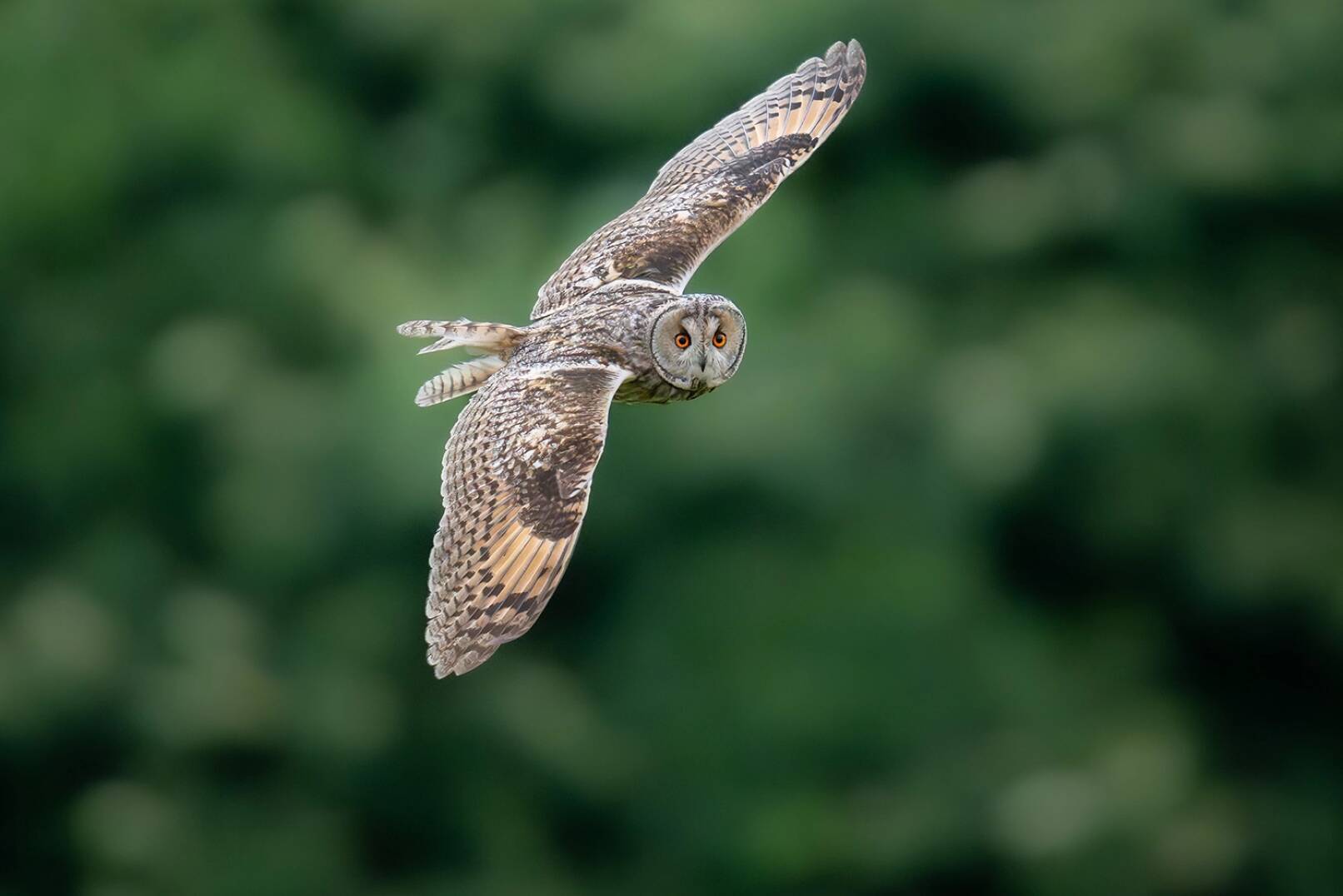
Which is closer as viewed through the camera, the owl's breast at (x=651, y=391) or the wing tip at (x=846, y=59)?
the owl's breast at (x=651, y=391)

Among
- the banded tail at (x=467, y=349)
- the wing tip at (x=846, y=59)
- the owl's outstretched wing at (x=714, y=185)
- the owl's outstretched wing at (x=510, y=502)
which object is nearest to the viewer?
the owl's outstretched wing at (x=510, y=502)

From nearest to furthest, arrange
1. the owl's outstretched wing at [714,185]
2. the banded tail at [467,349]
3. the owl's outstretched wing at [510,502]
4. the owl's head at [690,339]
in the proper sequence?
the owl's outstretched wing at [510,502]
the owl's head at [690,339]
the banded tail at [467,349]
the owl's outstretched wing at [714,185]

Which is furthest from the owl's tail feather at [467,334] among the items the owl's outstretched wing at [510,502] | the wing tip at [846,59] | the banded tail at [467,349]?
the wing tip at [846,59]

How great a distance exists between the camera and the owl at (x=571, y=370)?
12.5ft

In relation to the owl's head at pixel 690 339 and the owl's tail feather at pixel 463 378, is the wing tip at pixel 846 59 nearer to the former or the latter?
the owl's head at pixel 690 339

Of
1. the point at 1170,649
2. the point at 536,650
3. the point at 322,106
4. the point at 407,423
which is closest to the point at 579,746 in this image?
the point at 536,650

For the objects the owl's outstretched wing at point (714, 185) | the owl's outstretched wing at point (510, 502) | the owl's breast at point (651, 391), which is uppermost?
the owl's outstretched wing at point (714, 185)

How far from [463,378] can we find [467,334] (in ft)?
0.41

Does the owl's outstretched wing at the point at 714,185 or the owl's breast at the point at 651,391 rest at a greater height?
the owl's outstretched wing at the point at 714,185

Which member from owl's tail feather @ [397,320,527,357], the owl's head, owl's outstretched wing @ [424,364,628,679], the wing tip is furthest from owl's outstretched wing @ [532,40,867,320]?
owl's outstretched wing @ [424,364,628,679]

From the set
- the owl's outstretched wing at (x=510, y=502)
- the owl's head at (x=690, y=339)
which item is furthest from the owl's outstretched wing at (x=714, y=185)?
the owl's outstretched wing at (x=510, y=502)

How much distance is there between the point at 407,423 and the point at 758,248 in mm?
3190

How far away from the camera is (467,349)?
459 cm

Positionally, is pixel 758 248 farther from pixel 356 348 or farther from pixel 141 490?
pixel 141 490
